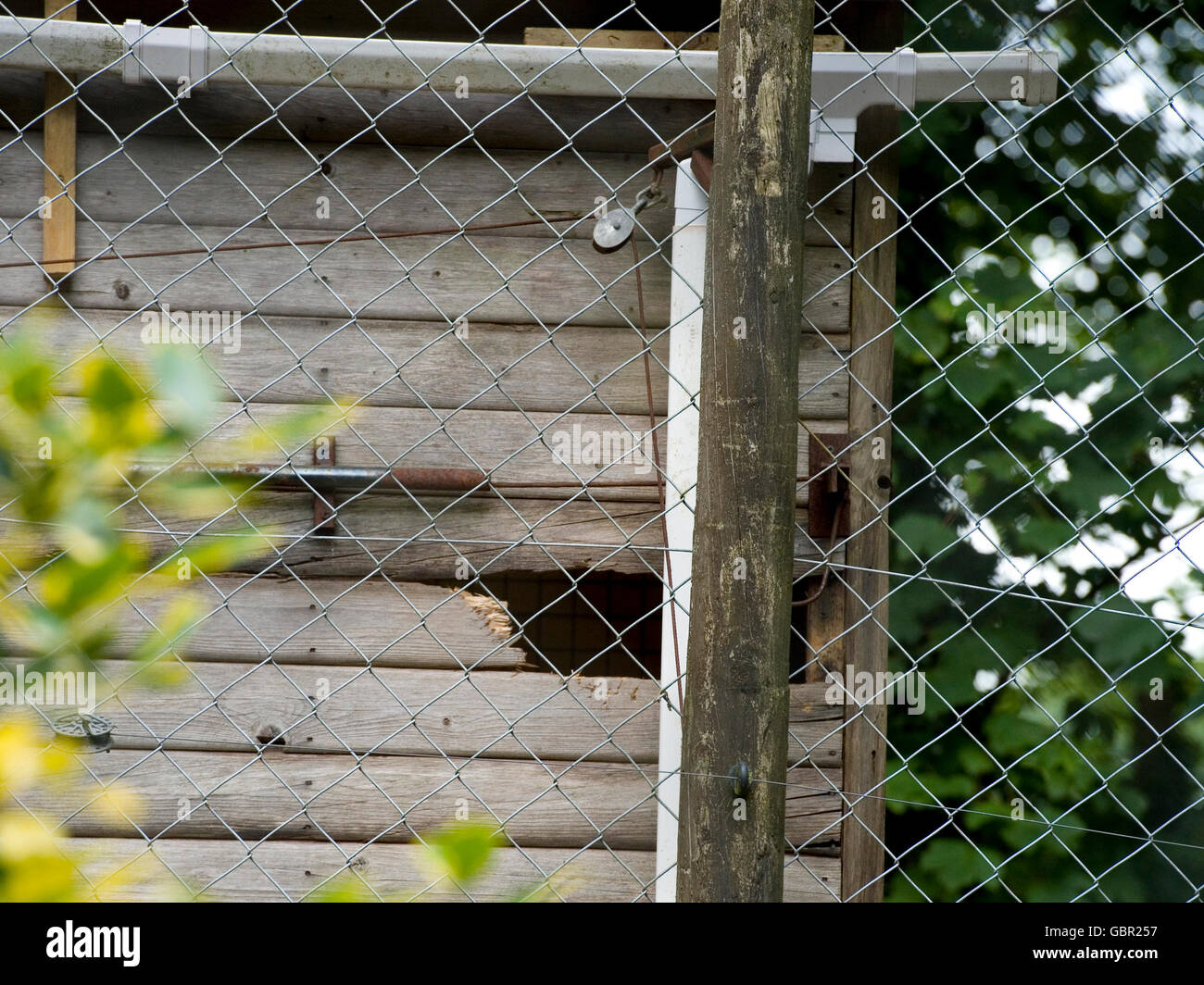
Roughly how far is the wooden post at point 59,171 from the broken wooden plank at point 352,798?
3.11 feet

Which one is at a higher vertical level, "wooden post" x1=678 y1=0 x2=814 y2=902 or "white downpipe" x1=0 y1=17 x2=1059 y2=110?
"white downpipe" x1=0 y1=17 x2=1059 y2=110

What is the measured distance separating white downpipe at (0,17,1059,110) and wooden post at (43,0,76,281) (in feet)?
0.36

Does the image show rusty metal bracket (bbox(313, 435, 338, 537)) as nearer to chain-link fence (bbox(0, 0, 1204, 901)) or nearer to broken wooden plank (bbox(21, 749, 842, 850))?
chain-link fence (bbox(0, 0, 1204, 901))

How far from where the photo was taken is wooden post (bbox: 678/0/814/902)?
977 mm

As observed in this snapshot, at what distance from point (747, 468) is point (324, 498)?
3.63 ft

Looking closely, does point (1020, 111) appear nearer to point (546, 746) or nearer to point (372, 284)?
point (372, 284)

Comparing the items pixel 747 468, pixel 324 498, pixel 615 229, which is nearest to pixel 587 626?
pixel 324 498

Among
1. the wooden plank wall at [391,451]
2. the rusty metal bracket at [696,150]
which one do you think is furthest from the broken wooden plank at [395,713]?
the rusty metal bracket at [696,150]

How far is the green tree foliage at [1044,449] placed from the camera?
182cm

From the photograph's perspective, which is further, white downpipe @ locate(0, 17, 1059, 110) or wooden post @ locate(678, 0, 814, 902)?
white downpipe @ locate(0, 17, 1059, 110)

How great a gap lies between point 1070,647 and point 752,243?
3.94ft

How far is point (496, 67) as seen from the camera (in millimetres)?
1764

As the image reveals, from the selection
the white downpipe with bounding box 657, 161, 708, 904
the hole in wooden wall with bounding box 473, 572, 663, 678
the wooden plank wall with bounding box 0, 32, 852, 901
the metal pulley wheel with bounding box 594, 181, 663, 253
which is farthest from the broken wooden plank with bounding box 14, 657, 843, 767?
the hole in wooden wall with bounding box 473, 572, 663, 678

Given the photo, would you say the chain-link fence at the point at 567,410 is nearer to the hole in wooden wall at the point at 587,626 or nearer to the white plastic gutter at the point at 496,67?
the white plastic gutter at the point at 496,67
